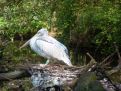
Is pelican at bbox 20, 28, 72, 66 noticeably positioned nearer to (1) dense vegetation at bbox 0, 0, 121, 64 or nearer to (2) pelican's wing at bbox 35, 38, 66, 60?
(2) pelican's wing at bbox 35, 38, 66, 60

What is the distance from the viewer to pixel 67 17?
1352 centimetres

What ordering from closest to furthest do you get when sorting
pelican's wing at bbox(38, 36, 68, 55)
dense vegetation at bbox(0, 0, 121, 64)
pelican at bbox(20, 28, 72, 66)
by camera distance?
1. pelican at bbox(20, 28, 72, 66)
2. pelican's wing at bbox(38, 36, 68, 55)
3. dense vegetation at bbox(0, 0, 121, 64)

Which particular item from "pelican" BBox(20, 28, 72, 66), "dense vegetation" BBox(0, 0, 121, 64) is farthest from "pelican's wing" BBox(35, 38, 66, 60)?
"dense vegetation" BBox(0, 0, 121, 64)

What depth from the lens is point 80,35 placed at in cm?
1545

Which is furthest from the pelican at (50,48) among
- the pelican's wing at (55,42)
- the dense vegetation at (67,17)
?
the dense vegetation at (67,17)

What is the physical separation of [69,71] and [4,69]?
1121mm

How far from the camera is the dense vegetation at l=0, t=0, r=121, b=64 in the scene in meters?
12.9

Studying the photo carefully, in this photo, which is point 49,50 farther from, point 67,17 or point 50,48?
point 67,17

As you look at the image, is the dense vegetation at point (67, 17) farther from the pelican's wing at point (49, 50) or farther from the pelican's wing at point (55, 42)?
the pelican's wing at point (49, 50)

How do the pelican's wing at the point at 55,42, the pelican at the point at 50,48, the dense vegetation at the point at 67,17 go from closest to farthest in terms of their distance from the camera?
the pelican at the point at 50,48 < the pelican's wing at the point at 55,42 < the dense vegetation at the point at 67,17

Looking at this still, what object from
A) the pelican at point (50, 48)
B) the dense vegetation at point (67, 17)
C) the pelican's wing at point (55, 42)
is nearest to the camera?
the pelican at point (50, 48)

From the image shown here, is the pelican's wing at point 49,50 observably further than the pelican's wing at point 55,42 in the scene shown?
No

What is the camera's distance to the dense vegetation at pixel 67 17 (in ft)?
42.2

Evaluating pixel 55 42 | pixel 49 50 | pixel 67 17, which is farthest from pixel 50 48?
pixel 67 17
